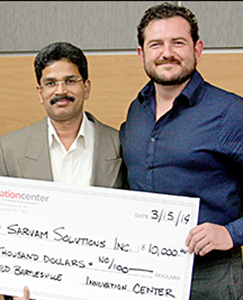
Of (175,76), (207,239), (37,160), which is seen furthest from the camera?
(37,160)

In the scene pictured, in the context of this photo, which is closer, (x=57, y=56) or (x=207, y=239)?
(x=207, y=239)

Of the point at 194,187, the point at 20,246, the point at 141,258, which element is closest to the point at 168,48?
the point at 194,187

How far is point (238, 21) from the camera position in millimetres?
1663

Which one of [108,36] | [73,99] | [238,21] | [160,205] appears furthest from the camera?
[108,36]

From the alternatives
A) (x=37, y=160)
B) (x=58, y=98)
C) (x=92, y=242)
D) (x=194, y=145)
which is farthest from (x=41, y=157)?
(x=194, y=145)

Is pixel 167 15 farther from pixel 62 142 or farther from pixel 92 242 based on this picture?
pixel 92 242

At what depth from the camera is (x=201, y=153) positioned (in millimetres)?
1046

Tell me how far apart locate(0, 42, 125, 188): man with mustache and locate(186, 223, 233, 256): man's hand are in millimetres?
339

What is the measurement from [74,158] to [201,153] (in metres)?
0.42

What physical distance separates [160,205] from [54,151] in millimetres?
418

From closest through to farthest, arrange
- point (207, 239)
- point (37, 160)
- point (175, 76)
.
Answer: point (207, 239), point (175, 76), point (37, 160)

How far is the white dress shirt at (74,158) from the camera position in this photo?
1.21 meters

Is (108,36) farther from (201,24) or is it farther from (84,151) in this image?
(84,151)

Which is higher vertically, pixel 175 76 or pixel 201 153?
pixel 175 76
